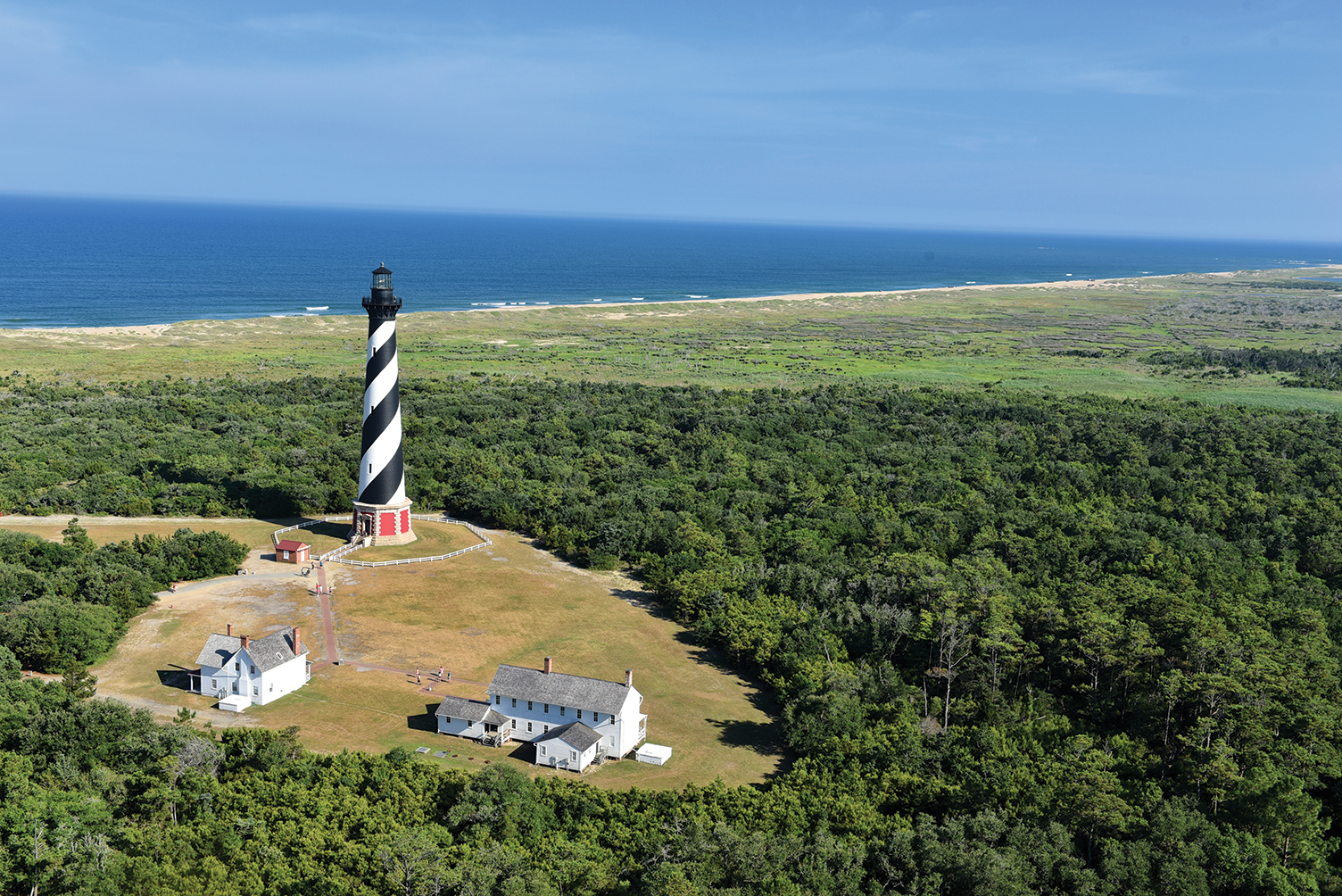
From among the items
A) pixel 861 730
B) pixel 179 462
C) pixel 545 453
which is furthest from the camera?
pixel 545 453

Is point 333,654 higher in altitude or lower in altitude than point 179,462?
lower

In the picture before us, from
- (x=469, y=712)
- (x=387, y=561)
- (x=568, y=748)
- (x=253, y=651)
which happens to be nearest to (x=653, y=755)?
(x=568, y=748)

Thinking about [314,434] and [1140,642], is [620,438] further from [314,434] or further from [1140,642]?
[1140,642]

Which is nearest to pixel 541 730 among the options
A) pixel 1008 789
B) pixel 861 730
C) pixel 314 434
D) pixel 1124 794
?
pixel 861 730

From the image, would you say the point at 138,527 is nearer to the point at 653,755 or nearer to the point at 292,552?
the point at 292,552

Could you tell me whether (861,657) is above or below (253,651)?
Answer: below

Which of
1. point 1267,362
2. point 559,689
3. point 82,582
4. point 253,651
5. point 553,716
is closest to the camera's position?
point 553,716

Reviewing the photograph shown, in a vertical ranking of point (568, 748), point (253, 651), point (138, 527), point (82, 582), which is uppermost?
point (138, 527)
